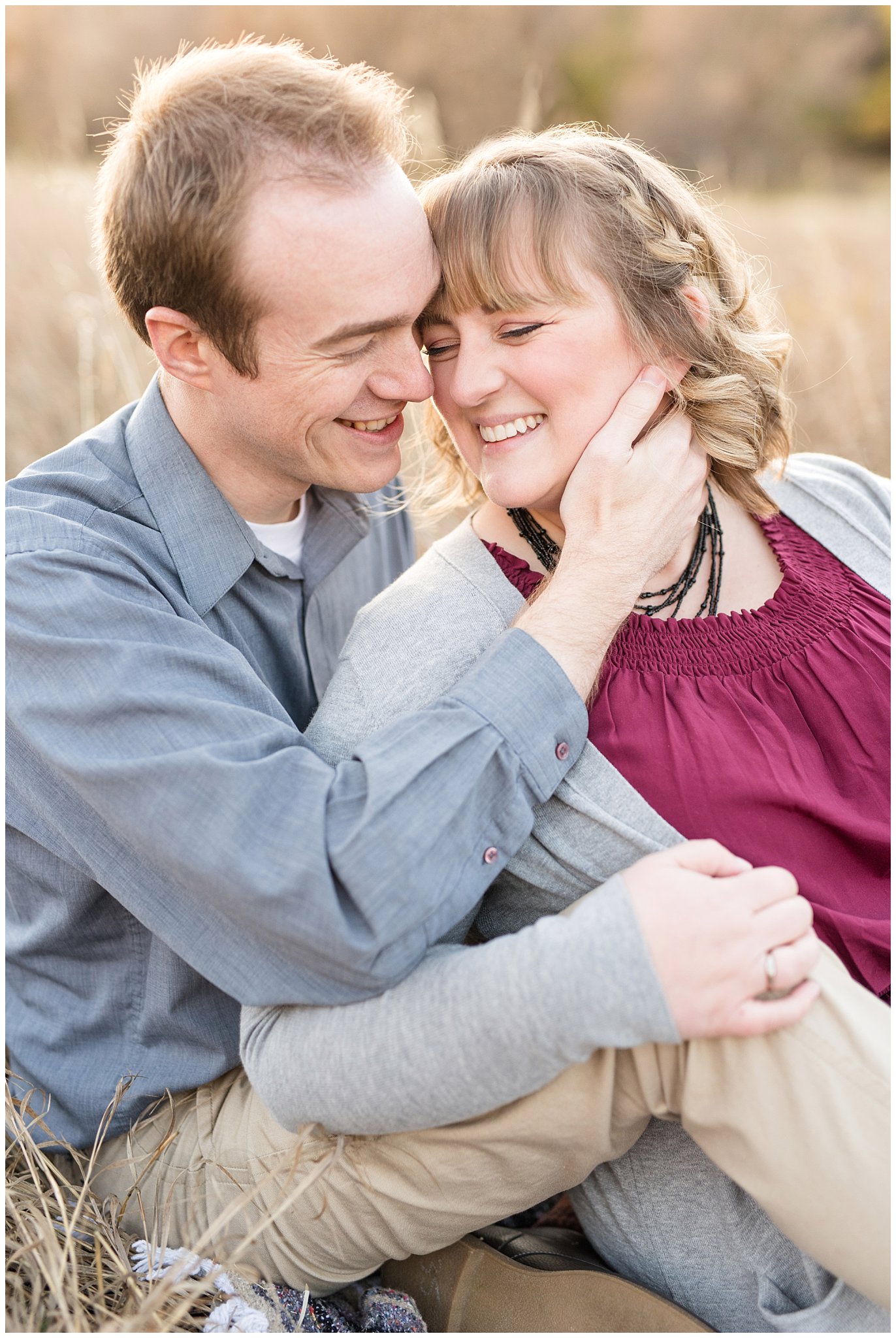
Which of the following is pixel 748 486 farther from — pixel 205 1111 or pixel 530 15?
pixel 530 15

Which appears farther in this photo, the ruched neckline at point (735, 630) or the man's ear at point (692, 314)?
the man's ear at point (692, 314)

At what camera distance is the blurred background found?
4.14 meters

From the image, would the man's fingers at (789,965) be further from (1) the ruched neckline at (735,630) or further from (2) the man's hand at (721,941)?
(1) the ruched neckline at (735,630)

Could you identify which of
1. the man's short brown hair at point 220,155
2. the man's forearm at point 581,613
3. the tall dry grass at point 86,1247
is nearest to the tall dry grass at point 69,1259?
the tall dry grass at point 86,1247

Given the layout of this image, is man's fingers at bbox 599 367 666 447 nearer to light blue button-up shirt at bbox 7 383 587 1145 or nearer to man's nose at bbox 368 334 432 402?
man's nose at bbox 368 334 432 402

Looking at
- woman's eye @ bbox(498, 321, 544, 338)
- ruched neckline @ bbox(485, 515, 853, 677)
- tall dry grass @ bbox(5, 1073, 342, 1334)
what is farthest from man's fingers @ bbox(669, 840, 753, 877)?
woman's eye @ bbox(498, 321, 544, 338)

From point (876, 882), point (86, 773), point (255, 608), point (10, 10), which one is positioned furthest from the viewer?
point (10, 10)

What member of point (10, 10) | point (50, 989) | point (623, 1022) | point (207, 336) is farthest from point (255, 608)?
point (10, 10)

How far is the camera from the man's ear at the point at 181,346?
2.03m

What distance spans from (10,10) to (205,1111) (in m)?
10.5

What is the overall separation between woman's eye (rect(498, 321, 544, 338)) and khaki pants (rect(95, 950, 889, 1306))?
1.16 metres

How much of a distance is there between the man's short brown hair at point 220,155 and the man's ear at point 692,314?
605mm

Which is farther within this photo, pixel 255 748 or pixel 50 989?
pixel 50 989

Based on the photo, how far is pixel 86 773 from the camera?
5.31ft
